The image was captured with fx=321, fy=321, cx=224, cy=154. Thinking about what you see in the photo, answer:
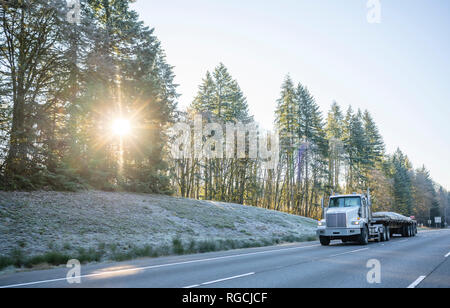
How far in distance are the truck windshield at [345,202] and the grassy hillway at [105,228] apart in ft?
16.9

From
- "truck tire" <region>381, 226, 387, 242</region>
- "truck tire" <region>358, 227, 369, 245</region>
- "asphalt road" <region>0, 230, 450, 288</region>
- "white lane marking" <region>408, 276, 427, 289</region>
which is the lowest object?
"truck tire" <region>381, 226, 387, 242</region>

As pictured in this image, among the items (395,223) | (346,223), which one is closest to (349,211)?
(346,223)

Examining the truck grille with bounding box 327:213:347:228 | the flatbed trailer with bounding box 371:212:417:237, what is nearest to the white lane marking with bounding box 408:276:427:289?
the truck grille with bounding box 327:213:347:228

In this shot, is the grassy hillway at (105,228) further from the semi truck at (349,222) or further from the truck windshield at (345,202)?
the truck windshield at (345,202)

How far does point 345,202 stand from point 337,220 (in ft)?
6.26

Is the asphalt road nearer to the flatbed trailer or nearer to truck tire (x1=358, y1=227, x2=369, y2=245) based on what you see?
truck tire (x1=358, y1=227, x2=369, y2=245)

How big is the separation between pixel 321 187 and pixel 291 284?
46623mm

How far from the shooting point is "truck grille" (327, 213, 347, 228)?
18375 mm

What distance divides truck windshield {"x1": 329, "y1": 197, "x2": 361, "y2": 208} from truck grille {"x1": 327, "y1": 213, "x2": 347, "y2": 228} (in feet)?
4.85

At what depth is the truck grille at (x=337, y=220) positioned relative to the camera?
18375mm

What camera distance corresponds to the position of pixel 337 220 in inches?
730

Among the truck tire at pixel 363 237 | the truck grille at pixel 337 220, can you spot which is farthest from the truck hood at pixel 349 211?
the truck tire at pixel 363 237

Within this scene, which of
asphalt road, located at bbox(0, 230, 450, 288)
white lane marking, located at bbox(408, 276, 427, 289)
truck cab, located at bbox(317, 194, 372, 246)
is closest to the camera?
white lane marking, located at bbox(408, 276, 427, 289)
